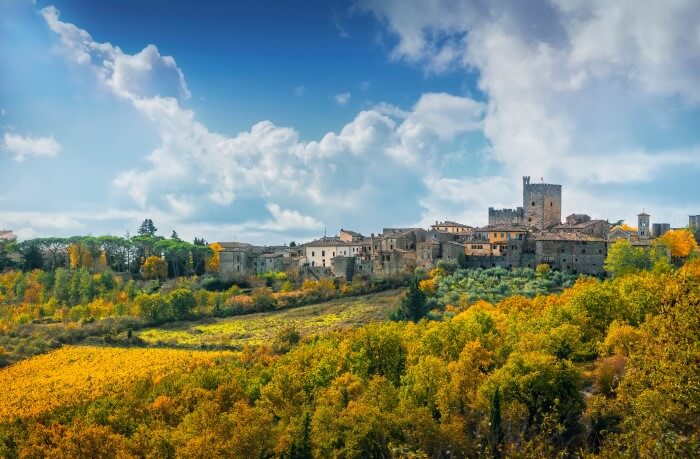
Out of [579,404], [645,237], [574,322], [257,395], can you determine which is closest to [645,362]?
[579,404]

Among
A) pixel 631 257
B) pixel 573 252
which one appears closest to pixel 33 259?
pixel 573 252

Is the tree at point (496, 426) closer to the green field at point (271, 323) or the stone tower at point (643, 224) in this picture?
the green field at point (271, 323)

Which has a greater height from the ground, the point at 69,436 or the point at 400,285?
the point at 400,285

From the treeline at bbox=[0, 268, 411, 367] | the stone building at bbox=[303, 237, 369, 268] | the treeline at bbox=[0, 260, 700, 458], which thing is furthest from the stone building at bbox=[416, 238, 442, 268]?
the treeline at bbox=[0, 260, 700, 458]

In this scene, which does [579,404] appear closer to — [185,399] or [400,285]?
[185,399]

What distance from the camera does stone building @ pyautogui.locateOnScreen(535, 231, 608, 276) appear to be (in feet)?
230

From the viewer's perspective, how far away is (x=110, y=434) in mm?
33562

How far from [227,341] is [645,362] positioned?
41911mm

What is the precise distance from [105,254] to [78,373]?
4848 cm

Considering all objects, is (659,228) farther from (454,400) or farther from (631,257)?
(454,400)

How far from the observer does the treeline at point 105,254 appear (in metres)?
95.3

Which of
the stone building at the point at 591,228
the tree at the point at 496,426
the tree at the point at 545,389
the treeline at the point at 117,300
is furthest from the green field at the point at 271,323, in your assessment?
the tree at the point at 496,426

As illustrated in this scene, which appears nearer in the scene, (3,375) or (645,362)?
(645,362)

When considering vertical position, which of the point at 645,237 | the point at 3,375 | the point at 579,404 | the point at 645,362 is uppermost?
the point at 645,237
